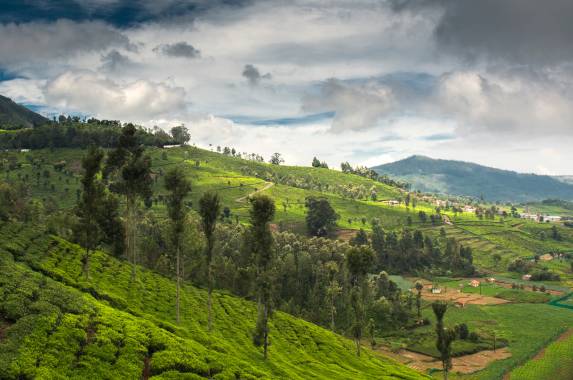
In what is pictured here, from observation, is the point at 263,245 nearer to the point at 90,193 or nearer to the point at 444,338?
the point at 90,193

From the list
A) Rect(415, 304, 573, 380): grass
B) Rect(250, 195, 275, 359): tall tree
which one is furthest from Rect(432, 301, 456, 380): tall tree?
Rect(250, 195, 275, 359): tall tree

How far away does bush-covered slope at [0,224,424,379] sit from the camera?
131 ft

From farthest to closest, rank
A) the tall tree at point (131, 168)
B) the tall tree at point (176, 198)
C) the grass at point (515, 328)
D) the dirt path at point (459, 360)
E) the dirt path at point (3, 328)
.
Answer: the grass at point (515, 328) → the dirt path at point (459, 360) → the tall tree at point (131, 168) → the tall tree at point (176, 198) → the dirt path at point (3, 328)

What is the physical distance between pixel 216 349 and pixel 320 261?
134 meters

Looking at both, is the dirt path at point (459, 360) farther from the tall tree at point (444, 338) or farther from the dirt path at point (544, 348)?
the tall tree at point (444, 338)

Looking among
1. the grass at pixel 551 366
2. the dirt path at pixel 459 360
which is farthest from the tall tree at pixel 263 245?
the grass at pixel 551 366

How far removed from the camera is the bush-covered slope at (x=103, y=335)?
39.8 metres

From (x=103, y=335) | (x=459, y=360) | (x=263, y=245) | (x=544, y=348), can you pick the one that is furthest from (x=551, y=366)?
(x=103, y=335)

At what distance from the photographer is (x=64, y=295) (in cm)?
5131

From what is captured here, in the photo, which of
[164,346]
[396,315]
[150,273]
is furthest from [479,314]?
[164,346]

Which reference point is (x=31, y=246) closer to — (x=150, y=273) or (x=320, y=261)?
(x=150, y=273)

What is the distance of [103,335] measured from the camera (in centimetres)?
4538

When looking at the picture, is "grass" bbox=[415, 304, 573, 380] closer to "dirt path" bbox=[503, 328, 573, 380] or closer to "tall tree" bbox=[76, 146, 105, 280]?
"dirt path" bbox=[503, 328, 573, 380]

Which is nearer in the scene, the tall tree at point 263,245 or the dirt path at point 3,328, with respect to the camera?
the dirt path at point 3,328
